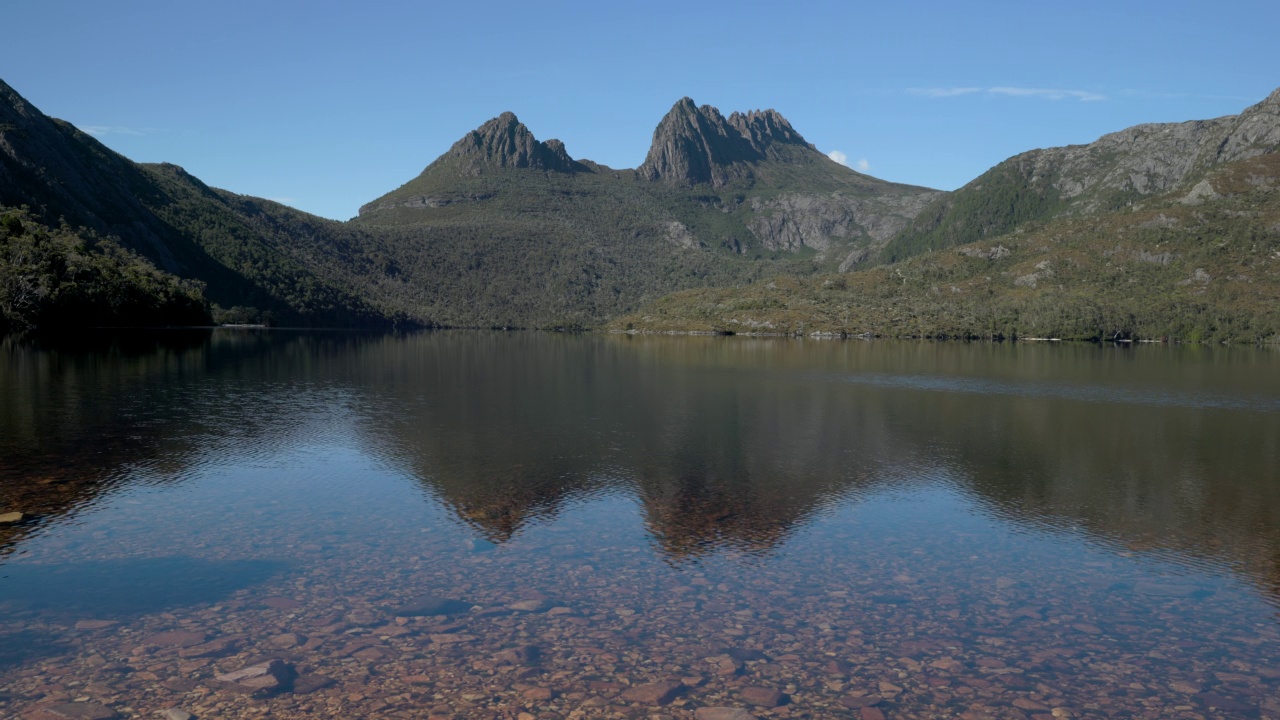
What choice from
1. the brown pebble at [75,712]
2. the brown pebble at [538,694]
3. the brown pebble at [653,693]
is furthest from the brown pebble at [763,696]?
the brown pebble at [75,712]

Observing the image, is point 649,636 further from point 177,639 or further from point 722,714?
point 177,639

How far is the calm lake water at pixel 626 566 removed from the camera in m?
15.5

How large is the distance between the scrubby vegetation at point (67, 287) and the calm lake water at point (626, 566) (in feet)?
325

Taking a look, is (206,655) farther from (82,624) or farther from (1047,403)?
(1047,403)

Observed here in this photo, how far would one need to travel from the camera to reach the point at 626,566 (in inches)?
913

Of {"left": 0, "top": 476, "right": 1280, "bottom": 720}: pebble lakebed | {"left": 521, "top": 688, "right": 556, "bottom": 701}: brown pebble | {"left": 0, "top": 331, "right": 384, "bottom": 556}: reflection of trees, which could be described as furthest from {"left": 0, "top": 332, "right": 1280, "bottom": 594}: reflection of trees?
{"left": 521, "top": 688, "right": 556, "bottom": 701}: brown pebble

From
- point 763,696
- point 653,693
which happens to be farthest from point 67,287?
point 763,696

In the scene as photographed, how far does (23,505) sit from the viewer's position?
1072 inches

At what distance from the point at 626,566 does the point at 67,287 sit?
151575mm

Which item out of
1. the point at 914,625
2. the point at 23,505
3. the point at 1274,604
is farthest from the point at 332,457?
the point at 1274,604

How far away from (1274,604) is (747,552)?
556 inches

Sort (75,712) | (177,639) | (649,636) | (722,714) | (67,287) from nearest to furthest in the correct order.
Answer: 1. (75,712)
2. (722,714)
3. (177,639)
4. (649,636)
5. (67,287)

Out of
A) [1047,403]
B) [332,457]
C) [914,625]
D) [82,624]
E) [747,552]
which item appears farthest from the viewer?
[1047,403]

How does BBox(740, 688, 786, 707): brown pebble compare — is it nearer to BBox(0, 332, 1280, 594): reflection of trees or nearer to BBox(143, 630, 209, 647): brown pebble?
BBox(0, 332, 1280, 594): reflection of trees
